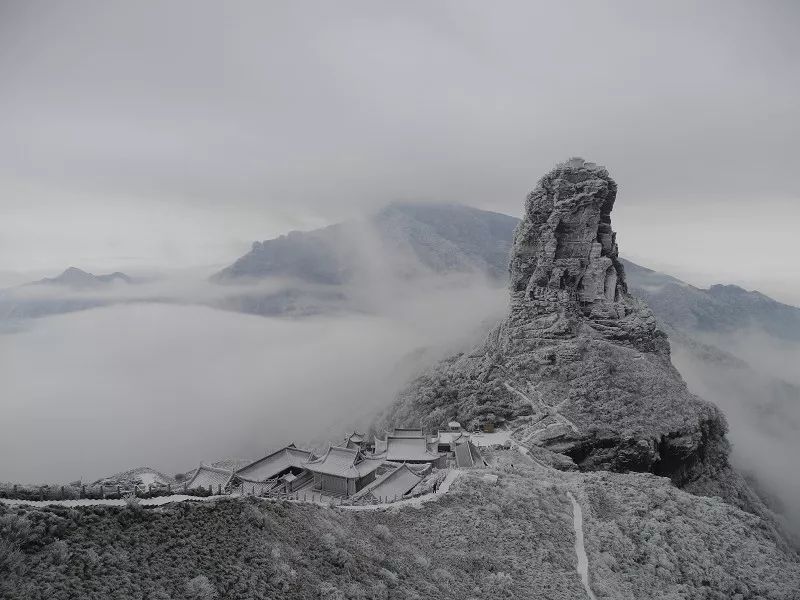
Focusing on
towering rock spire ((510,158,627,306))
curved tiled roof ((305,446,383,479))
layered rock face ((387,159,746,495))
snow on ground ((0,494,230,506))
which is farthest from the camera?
towering rock spire ((510,158,627,306))

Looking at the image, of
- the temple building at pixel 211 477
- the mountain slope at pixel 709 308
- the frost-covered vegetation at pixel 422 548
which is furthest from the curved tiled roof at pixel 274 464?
the mountain slope at pixel 709 308

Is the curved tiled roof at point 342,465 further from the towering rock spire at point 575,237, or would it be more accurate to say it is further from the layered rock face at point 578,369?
the towering rock spire at point 575,237

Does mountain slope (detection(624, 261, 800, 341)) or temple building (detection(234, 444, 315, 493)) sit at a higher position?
mountain slope (detection(624, 261, 800, 341))

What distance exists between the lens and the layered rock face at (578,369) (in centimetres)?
5553

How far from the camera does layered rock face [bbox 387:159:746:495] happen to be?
5553cm

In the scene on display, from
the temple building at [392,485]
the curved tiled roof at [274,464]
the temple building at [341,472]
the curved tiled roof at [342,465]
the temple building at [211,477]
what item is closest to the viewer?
the temple building at [392,485]

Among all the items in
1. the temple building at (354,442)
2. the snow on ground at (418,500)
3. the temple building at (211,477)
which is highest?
A: the snow on ground at (418,500)

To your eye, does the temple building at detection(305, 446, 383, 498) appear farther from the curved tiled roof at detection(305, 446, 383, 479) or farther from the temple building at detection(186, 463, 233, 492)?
the temple building at detection(186, 463, 233, 492)

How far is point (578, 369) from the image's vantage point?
60.8m

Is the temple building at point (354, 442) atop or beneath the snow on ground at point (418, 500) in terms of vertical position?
beneath

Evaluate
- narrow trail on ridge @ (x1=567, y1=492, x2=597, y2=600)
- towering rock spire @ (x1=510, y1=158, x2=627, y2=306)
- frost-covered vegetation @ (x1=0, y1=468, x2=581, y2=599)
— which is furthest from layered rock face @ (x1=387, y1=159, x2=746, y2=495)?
frost-covered vegetation @ (x1=0, y1=468, x2=581, y2=599)

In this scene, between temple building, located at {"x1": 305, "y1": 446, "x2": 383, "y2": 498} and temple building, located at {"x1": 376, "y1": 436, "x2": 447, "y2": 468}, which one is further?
temple building, located at {"x1": 376, "y1": 436, "x2": 447, "y2": 468}

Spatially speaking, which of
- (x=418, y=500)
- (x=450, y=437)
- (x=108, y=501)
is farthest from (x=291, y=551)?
(x=450, y=437)

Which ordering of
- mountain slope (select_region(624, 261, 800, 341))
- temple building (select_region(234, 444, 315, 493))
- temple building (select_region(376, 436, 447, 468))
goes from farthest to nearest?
mountain slope (select_region(624, 261, 800, 341)) → temple building (select_region(376, 436, 447, 468)) → temple building (select_region(234, 444, 315, 493))
